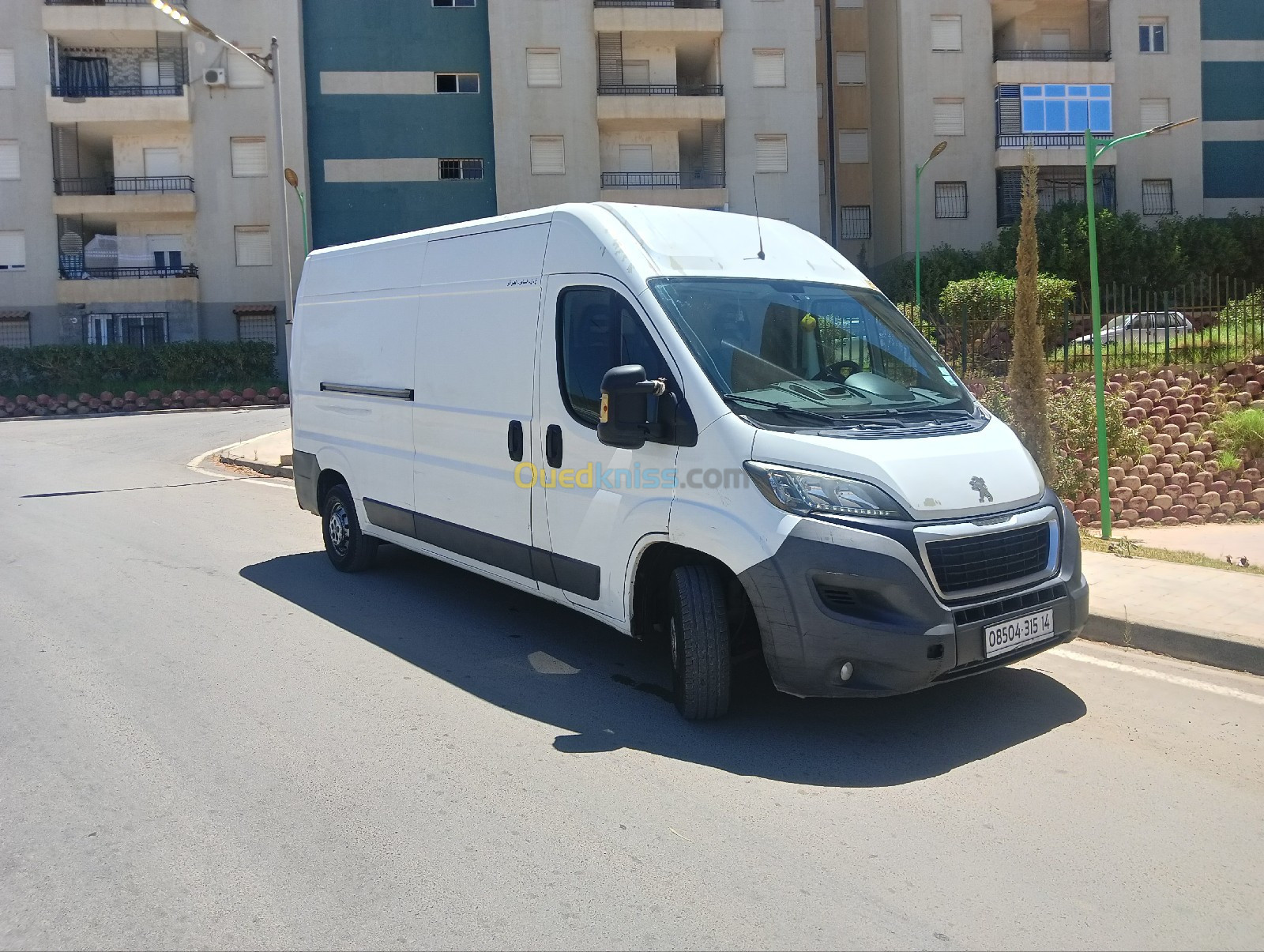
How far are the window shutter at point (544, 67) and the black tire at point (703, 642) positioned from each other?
1384 inches

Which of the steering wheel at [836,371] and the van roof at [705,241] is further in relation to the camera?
the van roof at [705,241]

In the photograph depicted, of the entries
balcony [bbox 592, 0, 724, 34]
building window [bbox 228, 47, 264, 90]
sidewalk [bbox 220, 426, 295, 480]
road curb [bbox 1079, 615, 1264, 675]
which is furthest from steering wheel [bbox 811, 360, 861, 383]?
building window [bbox 228, 47, 264, 90]

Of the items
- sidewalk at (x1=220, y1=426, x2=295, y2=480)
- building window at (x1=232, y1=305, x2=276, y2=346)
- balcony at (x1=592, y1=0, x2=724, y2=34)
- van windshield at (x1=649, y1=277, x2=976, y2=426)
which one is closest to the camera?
van windshield at (x1=649, y1=277, x2=976, y2=426)

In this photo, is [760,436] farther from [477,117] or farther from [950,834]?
[477,117]

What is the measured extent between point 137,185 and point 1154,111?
35.9 m

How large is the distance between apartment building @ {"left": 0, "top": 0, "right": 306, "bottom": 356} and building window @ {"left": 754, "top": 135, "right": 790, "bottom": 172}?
51.4 ft

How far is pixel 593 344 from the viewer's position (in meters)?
5.91

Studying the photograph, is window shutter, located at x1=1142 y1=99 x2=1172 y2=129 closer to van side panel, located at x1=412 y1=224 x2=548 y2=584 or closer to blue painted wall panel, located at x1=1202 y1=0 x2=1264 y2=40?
blue painted wall panel, located at x1=1202 y1=0 x2=1264 y2=40

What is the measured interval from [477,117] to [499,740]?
36.2 meters

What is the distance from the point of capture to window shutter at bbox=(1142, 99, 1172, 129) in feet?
→ 129

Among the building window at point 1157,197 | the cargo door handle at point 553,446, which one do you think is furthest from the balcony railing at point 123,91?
the cargo door handle at point 553,446

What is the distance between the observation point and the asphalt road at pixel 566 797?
3.57 meters

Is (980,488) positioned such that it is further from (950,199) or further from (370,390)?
(950,199)

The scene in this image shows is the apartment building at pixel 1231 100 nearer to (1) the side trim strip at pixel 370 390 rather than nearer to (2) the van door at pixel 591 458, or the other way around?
(1) the side trim strip at pixel 370 390
